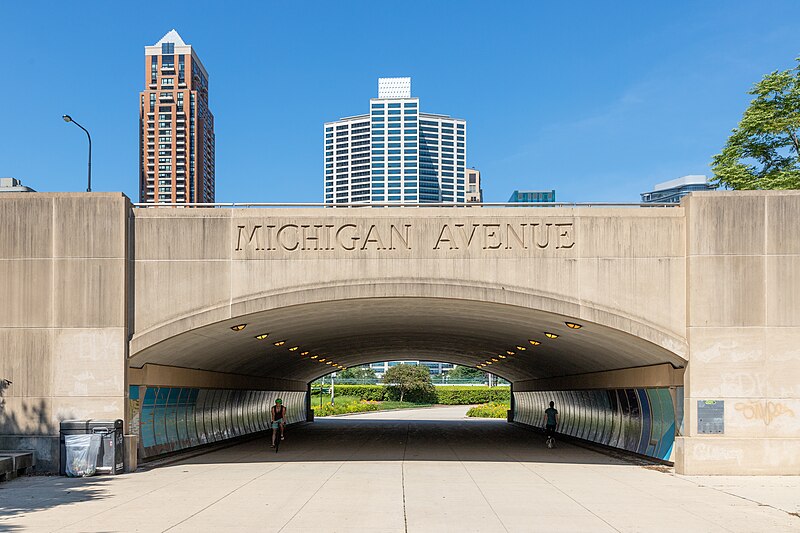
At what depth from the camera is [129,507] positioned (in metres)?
14.4

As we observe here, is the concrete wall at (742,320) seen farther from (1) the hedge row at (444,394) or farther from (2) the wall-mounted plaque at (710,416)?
(1) the hedge row at (444,394)

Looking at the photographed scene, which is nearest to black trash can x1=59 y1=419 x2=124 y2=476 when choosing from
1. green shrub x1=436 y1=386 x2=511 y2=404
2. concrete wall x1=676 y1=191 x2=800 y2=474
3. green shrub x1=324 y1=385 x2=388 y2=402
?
concrete wall x1=676 y1=191 x2=800 y2=474

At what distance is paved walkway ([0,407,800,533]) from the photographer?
42.3 ft

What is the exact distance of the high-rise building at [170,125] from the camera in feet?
626

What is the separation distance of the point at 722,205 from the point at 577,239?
335cm

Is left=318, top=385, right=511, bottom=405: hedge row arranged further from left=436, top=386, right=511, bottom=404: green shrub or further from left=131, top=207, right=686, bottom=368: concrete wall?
left=131, top=207, right=686, bottom=368: concrete wall

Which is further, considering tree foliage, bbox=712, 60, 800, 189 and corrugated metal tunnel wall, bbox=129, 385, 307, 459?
tree foliage, bbox=712, 60, 800, 189

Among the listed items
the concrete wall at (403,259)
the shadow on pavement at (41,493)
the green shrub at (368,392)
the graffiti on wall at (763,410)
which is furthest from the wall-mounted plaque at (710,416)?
the green shrub at (368,392)

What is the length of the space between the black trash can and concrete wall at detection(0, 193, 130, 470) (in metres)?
0.47

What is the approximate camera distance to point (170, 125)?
19225cm

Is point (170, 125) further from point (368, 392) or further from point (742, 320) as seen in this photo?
point (742, 320)

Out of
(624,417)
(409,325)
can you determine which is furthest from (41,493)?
(624,417)

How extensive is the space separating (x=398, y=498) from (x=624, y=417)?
13.3 m

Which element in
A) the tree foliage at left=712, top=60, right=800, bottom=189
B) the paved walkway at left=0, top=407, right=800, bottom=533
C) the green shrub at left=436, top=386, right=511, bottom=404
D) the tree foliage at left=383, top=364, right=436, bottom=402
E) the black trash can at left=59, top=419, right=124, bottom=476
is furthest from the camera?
the tree foliage at left=383, top=364, right=436, bottom=402
